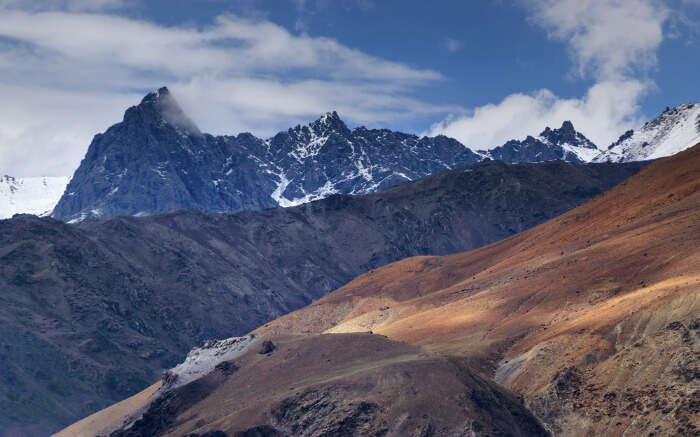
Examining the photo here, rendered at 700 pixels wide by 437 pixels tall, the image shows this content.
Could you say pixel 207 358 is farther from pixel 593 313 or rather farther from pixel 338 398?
pixel 593 313

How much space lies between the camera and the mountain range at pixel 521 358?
99.7 metres

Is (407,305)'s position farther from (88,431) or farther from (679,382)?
(679,382)

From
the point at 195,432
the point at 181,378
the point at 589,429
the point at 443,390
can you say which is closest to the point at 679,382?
Answer: the point at 589,429

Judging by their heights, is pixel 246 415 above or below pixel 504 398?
above

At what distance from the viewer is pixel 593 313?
4614 inches

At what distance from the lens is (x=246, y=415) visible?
11544cm

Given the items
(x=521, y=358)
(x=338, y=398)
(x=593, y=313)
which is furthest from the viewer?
(x=521, y=358)

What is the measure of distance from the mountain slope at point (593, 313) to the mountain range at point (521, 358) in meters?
0.24

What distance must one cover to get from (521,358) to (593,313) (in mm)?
10505

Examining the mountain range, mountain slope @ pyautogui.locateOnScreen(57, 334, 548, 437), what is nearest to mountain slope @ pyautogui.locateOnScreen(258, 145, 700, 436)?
the mountain range

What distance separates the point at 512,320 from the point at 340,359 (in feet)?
81.4

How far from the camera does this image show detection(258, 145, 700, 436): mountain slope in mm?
96938

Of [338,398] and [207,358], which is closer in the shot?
[338,398]

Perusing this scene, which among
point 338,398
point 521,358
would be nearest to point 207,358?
point 338,398
